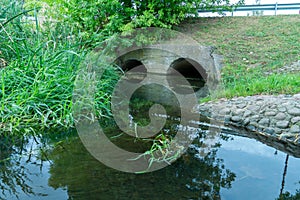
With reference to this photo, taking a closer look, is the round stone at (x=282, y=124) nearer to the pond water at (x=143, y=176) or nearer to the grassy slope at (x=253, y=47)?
the pond water at (x=143, y=176)

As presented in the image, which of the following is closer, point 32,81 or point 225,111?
point 32,81

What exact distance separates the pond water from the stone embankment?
662mm

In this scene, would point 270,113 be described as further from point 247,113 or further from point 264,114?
point 247,113

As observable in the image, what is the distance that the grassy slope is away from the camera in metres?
5.41

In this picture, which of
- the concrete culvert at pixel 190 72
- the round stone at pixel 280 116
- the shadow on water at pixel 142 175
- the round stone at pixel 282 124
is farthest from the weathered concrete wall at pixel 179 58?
the shadow on water at pixel 142 175

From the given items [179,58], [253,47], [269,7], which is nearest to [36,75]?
[179,58]

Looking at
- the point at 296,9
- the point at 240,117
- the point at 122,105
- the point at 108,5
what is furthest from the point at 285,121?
the point at 296,9

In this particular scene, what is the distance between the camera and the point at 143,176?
270 centimetres

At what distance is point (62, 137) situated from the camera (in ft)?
11.9

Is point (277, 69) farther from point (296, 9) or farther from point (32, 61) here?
point (296, 9)

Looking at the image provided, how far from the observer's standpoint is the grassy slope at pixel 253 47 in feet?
17.7

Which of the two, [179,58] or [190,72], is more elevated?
[190,72]

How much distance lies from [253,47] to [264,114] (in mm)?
4254

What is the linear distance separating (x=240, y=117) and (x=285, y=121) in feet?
2.35
